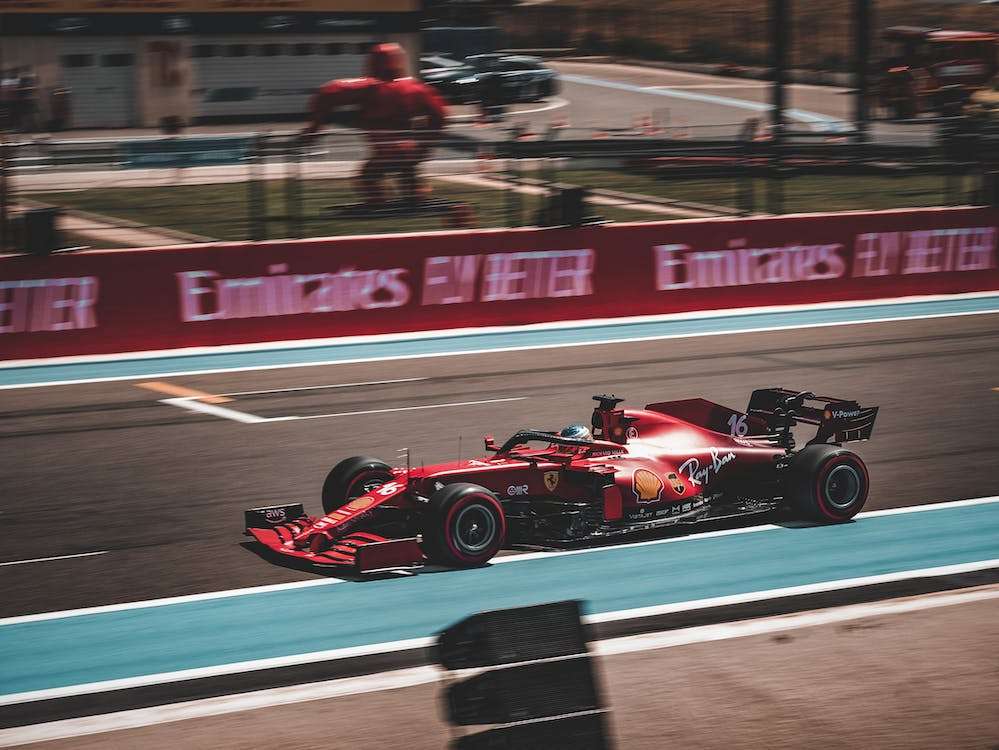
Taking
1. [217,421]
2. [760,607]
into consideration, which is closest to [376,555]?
[760,607]

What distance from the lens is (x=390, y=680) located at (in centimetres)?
752

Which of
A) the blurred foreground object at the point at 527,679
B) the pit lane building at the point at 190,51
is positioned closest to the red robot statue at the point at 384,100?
the blurred foreground object at the point at 527,679

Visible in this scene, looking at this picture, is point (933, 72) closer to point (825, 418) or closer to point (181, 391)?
point (181, 391)

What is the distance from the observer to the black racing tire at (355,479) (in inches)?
388

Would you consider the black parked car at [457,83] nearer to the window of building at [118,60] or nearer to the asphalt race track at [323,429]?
the window of building at [118,60]

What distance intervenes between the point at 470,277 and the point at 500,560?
34.1 feet

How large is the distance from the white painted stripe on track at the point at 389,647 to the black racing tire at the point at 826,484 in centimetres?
109

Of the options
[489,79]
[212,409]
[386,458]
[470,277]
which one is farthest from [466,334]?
[489,79]

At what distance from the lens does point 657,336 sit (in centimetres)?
1895

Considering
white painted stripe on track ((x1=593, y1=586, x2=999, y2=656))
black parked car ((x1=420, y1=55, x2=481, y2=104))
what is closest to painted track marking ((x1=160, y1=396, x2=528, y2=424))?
white painted stripe on track ((x1=593, y1=586, x2=999, y2=656))

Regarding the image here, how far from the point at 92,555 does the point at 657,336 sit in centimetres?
1056

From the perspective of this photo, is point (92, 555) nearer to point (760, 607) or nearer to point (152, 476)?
point (152, 476)

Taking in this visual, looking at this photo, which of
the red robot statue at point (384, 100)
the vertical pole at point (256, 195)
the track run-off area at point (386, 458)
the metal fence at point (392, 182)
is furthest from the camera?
the red robot statue at point (384, 100)

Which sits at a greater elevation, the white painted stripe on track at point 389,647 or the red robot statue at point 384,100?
the red robot statue at point 384,100
